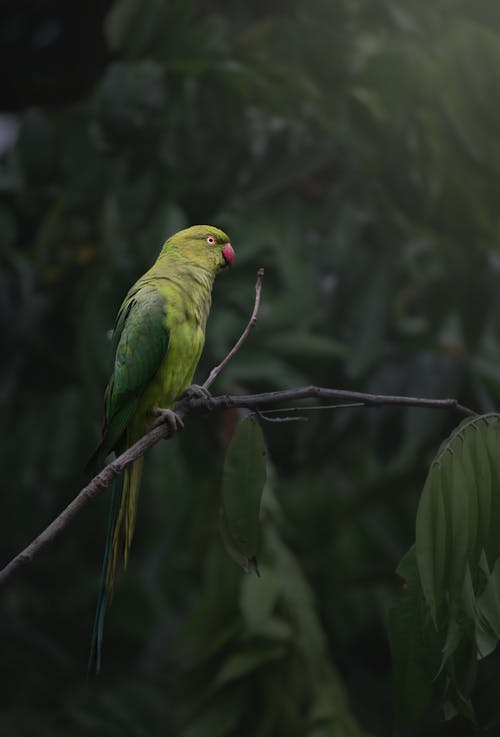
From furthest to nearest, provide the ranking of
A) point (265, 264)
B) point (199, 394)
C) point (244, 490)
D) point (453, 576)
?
point (265, 264), point (199, 394), point (244, 490), point (453, 576)

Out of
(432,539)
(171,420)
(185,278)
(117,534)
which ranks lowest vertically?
(117,534)

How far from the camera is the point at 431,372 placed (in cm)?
404

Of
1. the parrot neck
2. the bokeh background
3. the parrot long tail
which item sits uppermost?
the parrot neck

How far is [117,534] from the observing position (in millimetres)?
1606

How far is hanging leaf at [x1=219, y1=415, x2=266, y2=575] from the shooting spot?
4.93ft

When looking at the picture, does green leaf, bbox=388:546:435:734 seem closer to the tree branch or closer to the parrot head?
the tree branch

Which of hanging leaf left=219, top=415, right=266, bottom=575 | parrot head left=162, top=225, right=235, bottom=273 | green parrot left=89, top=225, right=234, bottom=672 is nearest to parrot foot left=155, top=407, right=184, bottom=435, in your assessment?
green parrot left=89, top=225, right=234, bottom=672

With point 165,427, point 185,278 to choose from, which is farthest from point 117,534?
point 185,278

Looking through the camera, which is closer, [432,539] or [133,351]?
[432,539]

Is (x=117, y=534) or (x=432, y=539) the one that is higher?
(x=432, y=539)

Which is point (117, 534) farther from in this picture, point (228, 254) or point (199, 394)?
point (228, 254)

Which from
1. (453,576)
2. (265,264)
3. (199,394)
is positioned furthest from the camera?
(265,264)

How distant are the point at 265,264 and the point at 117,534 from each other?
2.60 metres

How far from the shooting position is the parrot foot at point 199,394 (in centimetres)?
153
